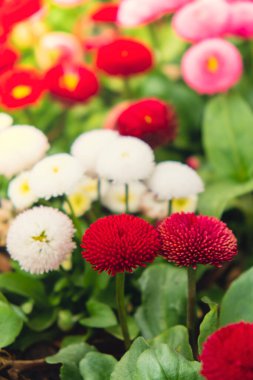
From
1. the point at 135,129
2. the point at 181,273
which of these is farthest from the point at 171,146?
the point at 181,273

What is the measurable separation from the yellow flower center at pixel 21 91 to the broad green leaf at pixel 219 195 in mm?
463

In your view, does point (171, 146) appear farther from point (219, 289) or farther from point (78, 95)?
point (219, 289)

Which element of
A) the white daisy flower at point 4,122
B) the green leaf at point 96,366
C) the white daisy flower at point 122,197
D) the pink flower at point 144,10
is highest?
the white daisy flower at point 4,122

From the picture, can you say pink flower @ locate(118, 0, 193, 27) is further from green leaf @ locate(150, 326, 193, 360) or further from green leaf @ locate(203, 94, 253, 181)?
green leaf @ locate(150, 326, 193, 360)

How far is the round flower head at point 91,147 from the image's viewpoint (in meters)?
1.03

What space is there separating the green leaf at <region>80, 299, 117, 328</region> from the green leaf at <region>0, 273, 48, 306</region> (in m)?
0.09

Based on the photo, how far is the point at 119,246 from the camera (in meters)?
0.76

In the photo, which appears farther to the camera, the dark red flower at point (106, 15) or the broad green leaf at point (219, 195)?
the dark red flower at point (106, 15)

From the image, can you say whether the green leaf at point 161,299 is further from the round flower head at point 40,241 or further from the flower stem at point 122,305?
the round flower head at point 40,241

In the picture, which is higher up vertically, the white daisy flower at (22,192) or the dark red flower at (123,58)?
the white daisy flower at (22,192)

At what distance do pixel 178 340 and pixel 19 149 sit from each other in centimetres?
41

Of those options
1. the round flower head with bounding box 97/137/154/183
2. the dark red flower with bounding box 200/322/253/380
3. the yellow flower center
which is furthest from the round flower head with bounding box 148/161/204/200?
the yellow flower center

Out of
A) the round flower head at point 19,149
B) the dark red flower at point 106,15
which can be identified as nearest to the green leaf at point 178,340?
the round flower head at point 19,149

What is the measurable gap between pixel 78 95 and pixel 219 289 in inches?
22.2
